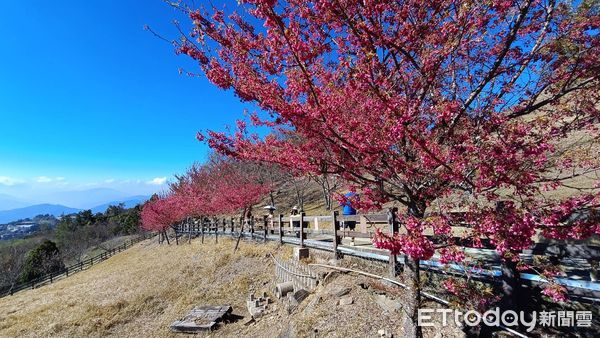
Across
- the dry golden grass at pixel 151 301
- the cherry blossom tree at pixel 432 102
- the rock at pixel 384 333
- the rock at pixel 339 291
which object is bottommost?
the dry golden grass at pixel 151 301

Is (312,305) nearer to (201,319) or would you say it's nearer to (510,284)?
(201,319)

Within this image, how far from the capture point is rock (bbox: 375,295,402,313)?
6130 mm

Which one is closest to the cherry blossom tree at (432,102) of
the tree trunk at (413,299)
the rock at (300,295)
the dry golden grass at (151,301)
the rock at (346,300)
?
the tree trunk at (413,299)

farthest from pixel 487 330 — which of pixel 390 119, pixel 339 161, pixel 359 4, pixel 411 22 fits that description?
pixel 359 4

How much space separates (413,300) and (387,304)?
8.06 ft

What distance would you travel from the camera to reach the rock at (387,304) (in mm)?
6130

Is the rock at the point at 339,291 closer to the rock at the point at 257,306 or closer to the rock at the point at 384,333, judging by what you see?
the rock at the point at 384,333

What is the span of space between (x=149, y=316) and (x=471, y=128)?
13.2 meters

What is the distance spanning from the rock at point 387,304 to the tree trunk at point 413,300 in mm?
1977

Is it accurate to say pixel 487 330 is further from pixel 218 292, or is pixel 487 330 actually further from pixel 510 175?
pixel 218 292

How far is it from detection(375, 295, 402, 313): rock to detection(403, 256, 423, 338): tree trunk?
1977 millimetres

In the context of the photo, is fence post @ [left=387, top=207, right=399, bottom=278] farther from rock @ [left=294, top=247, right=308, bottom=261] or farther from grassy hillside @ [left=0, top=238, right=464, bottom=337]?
rock @ [left=294, top=247, right=308, bottom=261]

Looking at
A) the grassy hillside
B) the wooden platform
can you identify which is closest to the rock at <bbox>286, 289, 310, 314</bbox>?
the grassy hillside

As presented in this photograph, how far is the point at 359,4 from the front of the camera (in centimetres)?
309
